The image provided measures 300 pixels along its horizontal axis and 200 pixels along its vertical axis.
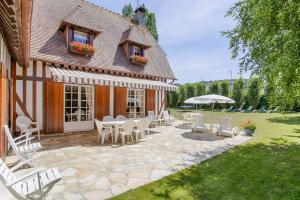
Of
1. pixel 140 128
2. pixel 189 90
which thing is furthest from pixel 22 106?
pixel 189 90

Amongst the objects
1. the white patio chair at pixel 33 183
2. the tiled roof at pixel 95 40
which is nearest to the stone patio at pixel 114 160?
the white patio chair at pixel 33 183

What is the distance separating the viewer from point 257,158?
908 centimetres

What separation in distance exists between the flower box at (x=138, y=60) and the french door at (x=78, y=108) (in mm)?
4867

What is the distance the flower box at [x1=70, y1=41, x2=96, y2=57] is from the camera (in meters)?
14.5

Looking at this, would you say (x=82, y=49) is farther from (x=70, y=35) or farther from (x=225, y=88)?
(x=225, y=88)

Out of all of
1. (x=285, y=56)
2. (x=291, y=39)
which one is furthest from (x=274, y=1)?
(x=285, y=56)

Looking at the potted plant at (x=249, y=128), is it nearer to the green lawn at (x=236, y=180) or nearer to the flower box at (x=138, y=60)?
the green lawn at (x=236, y=180)

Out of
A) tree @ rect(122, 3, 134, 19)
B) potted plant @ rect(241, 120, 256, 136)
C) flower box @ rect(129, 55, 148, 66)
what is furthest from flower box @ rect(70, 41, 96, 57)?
tree @ rect(122, 3, 134, 19)

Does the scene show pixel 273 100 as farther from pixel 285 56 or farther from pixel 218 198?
pixel 218 198

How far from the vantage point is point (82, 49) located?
14.8m

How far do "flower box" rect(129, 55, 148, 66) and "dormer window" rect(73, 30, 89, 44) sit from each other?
4.14m

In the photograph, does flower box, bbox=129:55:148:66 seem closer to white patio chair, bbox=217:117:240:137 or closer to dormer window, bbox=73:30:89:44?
dormer window, bbox=73:30:89:44

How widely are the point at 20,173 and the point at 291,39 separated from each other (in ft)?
33.1

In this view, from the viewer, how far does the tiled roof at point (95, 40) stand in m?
13.7
